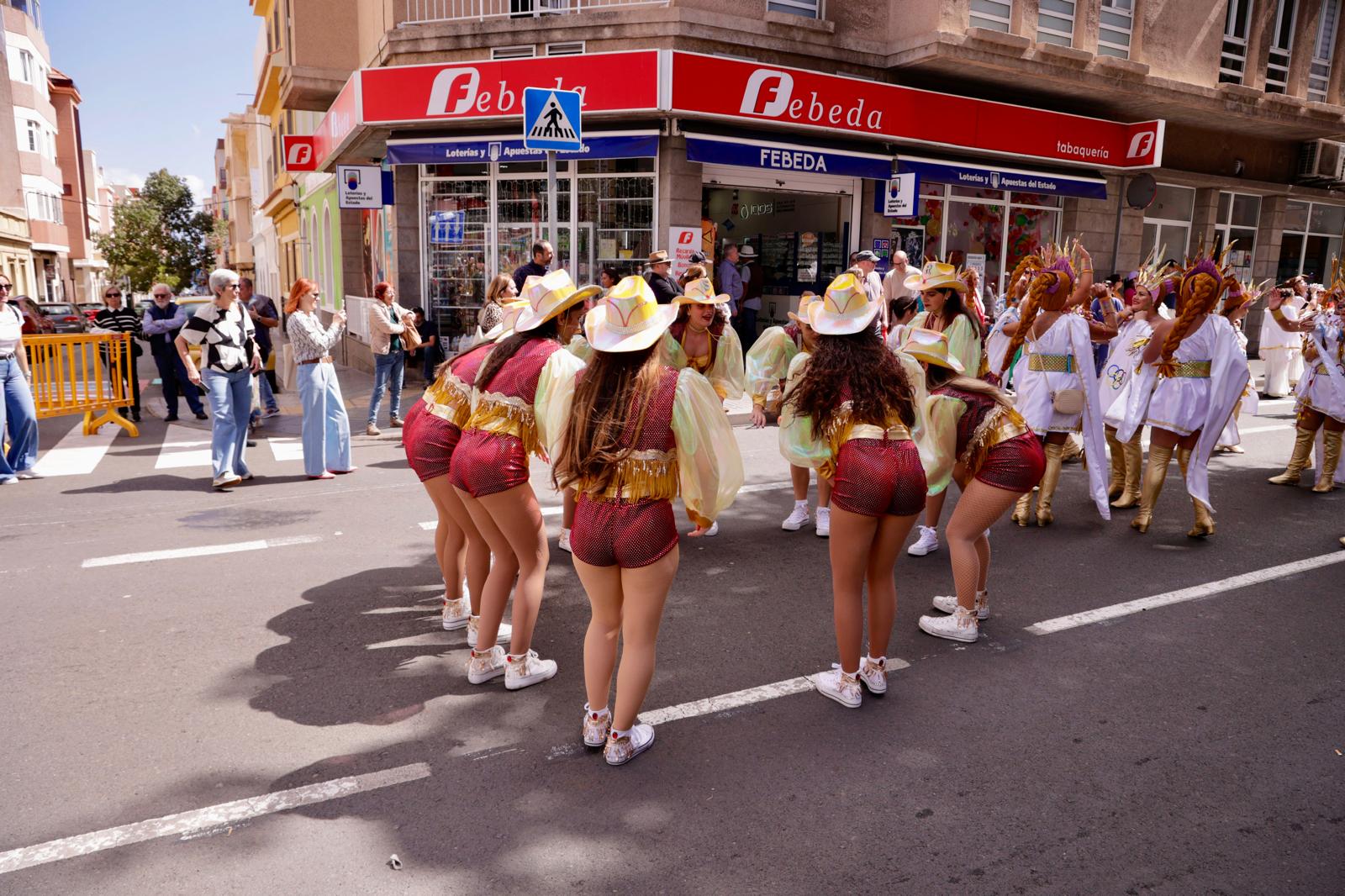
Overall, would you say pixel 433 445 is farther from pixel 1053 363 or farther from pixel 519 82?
pixel 519 82

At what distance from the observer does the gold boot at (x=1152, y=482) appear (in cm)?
720

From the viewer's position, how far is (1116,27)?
703 inches

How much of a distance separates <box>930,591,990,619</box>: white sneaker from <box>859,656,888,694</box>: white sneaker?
0.98 meters

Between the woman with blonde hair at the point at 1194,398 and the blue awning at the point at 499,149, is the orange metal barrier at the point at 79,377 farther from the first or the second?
the woman with blonde hair at the point at 1194,398

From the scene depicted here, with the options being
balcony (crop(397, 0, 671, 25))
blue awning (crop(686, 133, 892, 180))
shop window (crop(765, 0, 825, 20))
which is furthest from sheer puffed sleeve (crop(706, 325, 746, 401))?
shop window (crop(765, 0, 825, 20))

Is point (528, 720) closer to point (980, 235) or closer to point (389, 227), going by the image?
point (389, 227)

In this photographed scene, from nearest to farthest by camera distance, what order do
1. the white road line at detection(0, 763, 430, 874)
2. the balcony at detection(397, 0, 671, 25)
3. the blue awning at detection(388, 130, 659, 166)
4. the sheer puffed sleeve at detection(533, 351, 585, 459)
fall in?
the white road line at detection(0, 763, 430, 874) < the sheer puffed sleeve at detection(533, 351, 585, 459) < the blue awning at detection(388, 130, 659, 166) < the balcony at detection(397, 0, 671, 25)

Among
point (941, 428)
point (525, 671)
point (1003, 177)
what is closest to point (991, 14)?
point (1003, 177)

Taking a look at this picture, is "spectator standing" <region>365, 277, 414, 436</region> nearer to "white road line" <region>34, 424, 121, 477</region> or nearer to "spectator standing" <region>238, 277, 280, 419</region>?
"spectator standing" <region>238, 277, 280, 419</region>

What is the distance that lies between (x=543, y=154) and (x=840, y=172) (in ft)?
16.3

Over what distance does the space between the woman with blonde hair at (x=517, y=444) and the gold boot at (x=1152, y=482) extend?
5.32 meters

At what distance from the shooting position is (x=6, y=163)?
154ft

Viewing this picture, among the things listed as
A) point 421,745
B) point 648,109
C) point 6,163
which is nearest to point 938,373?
point 421,745

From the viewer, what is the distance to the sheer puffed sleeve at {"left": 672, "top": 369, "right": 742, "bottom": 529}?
3.44 metres
